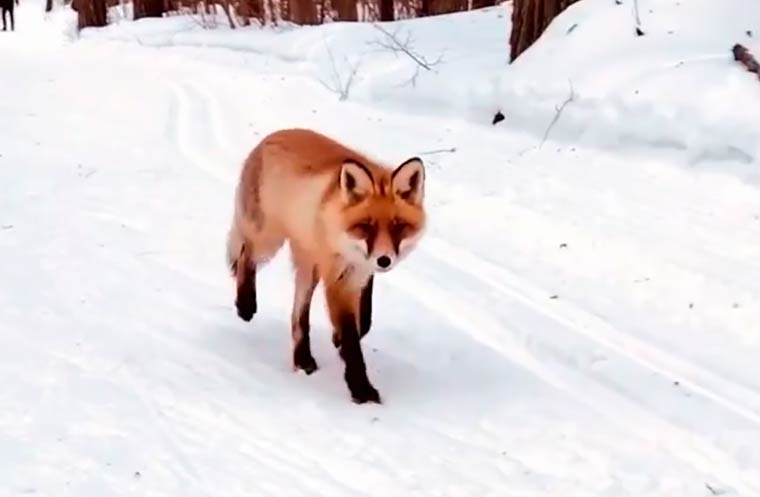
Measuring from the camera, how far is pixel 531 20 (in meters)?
11.8

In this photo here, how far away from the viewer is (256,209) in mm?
5641

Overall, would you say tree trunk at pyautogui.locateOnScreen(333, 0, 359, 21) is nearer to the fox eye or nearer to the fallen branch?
the fallen branch

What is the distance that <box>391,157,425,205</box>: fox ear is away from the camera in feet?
15.5

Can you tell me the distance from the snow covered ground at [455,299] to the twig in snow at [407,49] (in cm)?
47

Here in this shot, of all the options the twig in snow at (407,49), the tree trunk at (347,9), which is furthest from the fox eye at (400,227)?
the tree trunk at (347,9)

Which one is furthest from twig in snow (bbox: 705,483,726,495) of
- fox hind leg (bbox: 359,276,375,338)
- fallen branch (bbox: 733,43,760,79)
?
fallen branch (bbox: 733,43,760,79)

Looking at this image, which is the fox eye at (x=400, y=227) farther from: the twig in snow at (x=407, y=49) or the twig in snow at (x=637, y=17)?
the twig in snow at (x=407, y=49)

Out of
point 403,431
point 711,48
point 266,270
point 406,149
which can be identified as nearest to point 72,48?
point 406,149

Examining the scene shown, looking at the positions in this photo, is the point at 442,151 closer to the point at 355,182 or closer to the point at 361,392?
the point at 361,392

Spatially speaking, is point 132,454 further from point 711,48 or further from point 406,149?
point 711,48

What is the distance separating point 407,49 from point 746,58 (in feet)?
18.9

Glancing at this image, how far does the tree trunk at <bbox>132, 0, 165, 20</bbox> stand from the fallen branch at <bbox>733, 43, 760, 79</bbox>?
18876mm

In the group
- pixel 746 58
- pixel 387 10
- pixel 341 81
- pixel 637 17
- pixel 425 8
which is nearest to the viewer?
pixel 746 58

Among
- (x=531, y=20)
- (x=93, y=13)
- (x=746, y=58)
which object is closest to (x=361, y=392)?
(x=746, y=58)
